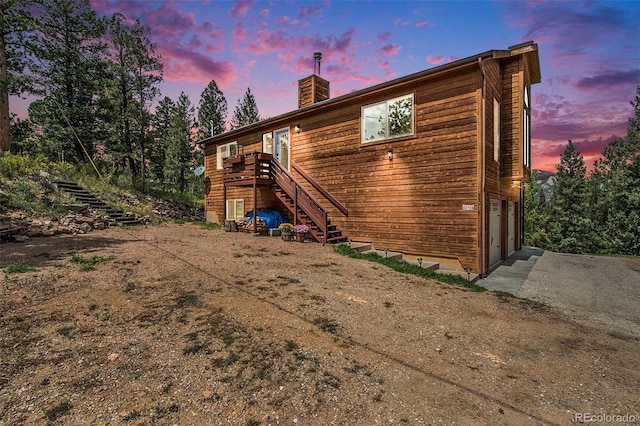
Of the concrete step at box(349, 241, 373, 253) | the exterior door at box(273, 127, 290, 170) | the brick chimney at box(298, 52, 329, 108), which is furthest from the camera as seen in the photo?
the brick chimney at box(298, 52, 329, 108)

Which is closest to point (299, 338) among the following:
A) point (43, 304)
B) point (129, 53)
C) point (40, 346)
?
point (40, 346)


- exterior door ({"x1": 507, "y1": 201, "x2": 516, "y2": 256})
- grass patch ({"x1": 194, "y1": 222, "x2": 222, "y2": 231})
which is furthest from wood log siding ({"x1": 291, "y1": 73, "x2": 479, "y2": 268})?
grass patch ({"x1": 194, "y1": 222, "x2": 222, "y2": 231})

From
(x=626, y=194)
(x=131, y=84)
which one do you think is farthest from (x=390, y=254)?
(x=626, y=194)

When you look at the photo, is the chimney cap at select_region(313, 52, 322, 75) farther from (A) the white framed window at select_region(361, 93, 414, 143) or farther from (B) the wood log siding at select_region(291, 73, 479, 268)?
(A) the white framed window at select_region(361, 93, 414, 143)

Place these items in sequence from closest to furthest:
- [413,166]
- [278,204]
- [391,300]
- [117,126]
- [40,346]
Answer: [40,346] < [391,300] < [413,166] < [278,204] < [117,126]

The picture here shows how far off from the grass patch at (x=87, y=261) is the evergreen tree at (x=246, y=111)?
3999cm

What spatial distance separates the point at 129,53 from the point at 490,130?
2764cm

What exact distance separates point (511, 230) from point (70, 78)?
3091 centimetres

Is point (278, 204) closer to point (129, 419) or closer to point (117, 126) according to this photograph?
point (129, 419)

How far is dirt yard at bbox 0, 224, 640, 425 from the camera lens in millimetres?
2551

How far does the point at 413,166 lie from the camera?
366 inches

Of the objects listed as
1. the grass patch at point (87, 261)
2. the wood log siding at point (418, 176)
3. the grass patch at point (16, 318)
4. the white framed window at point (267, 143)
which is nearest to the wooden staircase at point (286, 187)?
the wood log siding at point (418, 176)

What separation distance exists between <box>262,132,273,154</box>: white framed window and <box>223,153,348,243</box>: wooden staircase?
1.47 m

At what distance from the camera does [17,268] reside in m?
5.72
